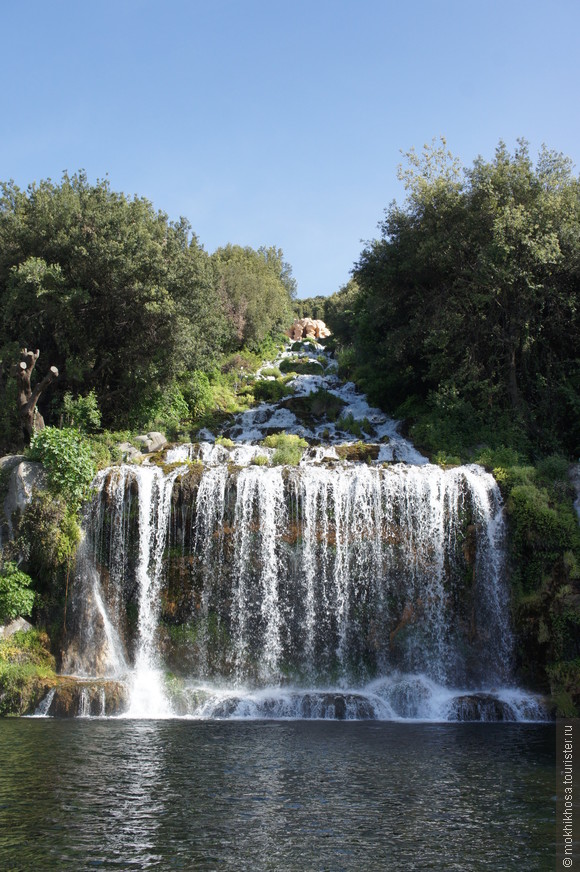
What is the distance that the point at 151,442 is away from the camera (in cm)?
2819

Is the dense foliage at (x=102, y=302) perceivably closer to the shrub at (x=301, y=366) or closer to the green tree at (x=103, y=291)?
the green tree at (x=103, y=291)

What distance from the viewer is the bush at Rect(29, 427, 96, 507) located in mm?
21812

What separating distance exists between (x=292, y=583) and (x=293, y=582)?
4 cm

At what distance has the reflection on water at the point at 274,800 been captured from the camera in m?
8.63

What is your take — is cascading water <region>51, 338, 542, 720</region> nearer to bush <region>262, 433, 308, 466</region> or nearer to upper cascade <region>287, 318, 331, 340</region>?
bush <region>262, 433, 308, 466</region>

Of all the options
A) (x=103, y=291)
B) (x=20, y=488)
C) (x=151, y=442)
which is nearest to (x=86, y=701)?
(x=20, y=488)

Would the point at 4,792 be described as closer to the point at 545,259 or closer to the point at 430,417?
the point at 430,417

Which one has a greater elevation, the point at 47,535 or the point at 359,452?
the point at 359,452

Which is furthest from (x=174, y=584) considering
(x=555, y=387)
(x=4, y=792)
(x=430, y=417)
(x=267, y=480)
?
(x=555, y=387)

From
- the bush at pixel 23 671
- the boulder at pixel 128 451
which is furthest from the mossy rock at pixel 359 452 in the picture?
the bush at pixel 23 671

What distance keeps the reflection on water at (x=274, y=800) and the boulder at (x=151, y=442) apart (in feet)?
43.5

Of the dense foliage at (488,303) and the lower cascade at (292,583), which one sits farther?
the dense foliage at (488,303)

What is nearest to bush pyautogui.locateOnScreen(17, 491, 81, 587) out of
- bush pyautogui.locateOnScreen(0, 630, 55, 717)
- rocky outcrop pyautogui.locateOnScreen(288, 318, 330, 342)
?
bush pyautogui.locateOnScreen(0, 630, 55, 717)

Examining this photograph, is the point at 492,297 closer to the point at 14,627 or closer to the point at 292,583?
the point at 292,583
